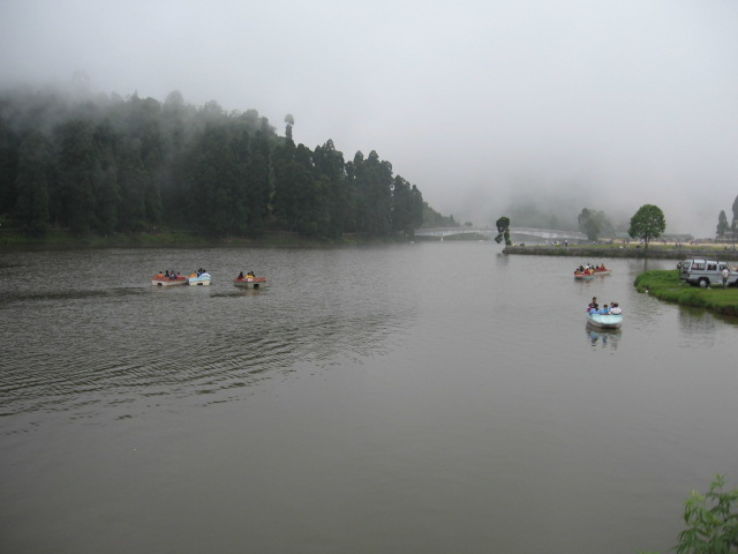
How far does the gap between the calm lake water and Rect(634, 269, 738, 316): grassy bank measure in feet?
19.8

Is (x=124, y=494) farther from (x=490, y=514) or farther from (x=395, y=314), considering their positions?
(x=395, y=314)

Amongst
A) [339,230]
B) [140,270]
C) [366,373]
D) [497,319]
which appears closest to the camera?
[366,373]

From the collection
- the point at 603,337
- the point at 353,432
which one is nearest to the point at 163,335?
the point at 353,432

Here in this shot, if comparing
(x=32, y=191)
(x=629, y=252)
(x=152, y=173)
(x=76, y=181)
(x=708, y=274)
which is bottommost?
(x=708, y=274)

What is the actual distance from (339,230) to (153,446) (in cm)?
16085

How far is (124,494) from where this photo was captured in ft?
55.3

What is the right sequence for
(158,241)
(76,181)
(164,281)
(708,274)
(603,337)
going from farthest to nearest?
(158,241), (76,181), (164,281), (708,274), (603,337)

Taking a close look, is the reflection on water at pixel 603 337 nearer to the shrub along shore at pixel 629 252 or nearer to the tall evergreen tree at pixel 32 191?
the shrub along shore at pixel 629 252

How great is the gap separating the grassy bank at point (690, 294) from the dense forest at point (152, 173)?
11009cm

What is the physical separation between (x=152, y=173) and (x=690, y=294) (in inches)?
5375

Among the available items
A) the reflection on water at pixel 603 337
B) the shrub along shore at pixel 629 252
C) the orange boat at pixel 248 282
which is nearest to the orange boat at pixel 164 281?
the orange boat at pixel 248 282

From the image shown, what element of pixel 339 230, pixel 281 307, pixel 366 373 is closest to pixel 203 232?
pixel 339 230

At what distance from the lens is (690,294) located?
184 feet

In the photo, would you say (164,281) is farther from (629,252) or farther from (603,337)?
(629,252)
